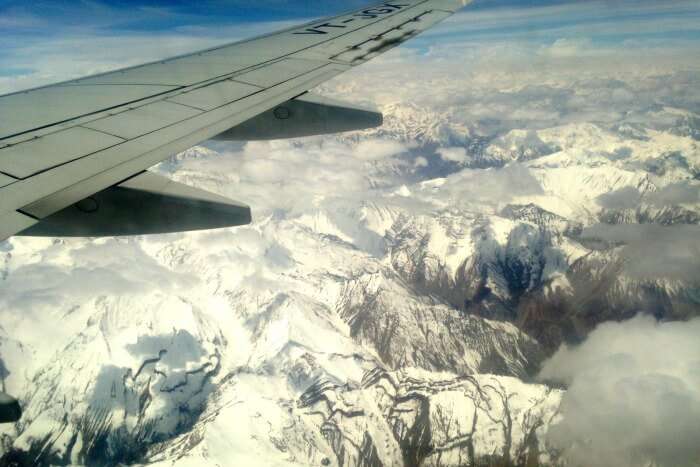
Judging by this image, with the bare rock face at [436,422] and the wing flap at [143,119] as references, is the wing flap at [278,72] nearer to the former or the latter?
the wing flap at [143,119]

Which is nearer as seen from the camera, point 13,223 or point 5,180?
point 13,223

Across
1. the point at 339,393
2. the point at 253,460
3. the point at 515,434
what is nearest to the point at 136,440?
the point at 253,460

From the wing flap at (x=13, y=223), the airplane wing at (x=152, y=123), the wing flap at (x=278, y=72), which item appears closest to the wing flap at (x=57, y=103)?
the airplane wing at (x=152, y=123)

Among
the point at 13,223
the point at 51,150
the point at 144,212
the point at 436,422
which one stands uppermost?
the point at 51,150

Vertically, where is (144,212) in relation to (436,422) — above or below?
above

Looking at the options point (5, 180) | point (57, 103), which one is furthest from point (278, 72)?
Result: point (5, 180)

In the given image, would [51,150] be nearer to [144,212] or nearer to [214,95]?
[144,212]

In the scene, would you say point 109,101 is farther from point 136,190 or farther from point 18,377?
point 18,377

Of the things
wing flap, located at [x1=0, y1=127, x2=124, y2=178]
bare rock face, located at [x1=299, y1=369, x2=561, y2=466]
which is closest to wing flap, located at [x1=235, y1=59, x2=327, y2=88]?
wing flap, located at [x1=0, y1=127, x2=124, y2=178]
